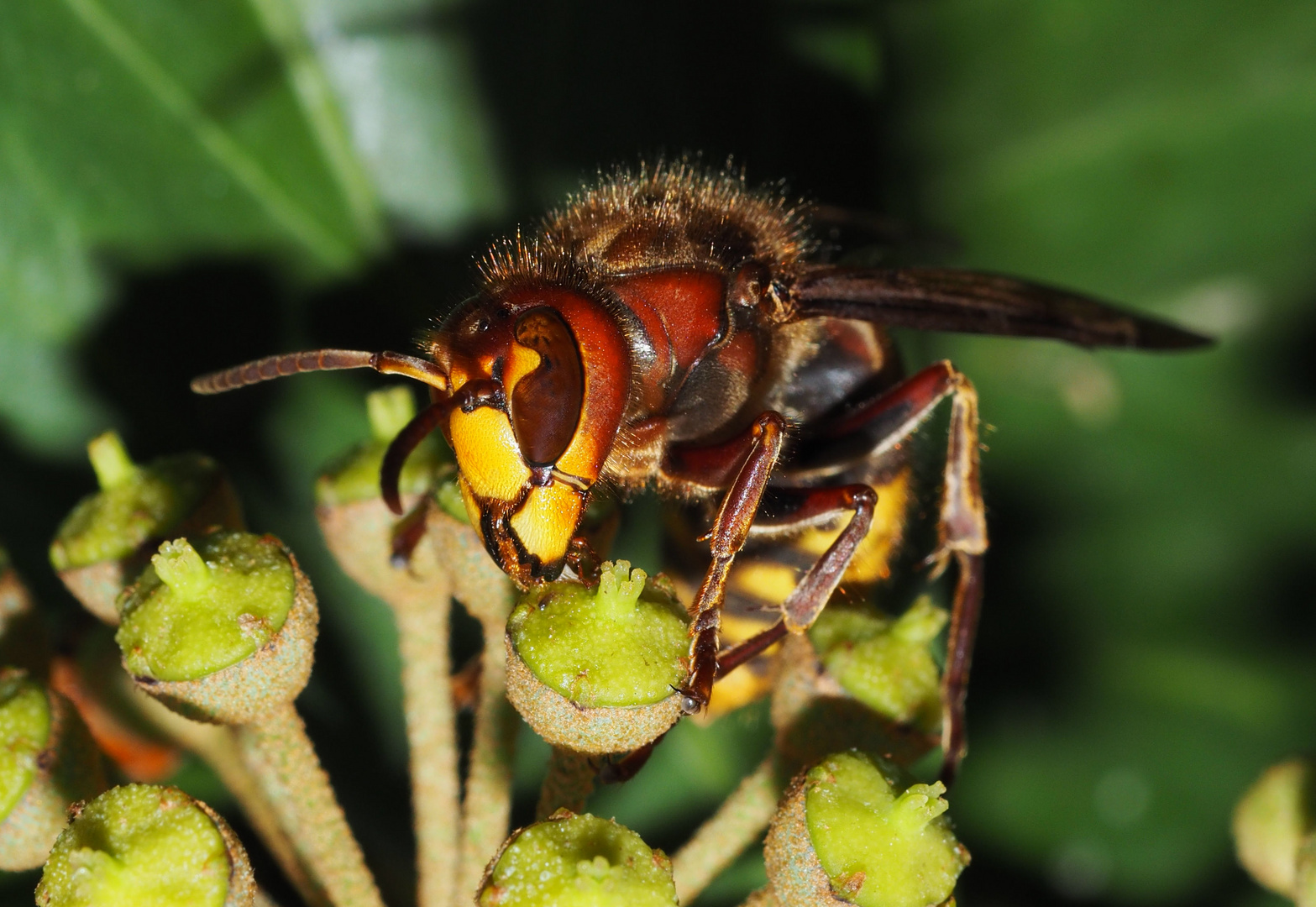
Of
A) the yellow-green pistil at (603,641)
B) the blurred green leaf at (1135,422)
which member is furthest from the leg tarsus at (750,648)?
the blurred green leaf at (1135,422)

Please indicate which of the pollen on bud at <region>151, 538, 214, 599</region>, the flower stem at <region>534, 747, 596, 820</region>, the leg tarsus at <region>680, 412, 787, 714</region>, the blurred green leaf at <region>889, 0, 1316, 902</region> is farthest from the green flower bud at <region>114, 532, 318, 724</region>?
the blurred green leaf at <region>889, 0, 1316, 902</region>

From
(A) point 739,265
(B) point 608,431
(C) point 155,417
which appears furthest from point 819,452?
(C) point 155,417

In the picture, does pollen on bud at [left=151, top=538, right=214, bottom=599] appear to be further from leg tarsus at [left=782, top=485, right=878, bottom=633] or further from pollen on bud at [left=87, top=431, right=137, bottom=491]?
leg tarsus at [left=782, top=485, right=878, bottom=633]

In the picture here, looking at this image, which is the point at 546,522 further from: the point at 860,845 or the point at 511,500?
the point at 860,845

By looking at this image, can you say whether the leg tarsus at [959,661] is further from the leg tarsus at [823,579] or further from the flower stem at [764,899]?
the flower stem at [764,899]

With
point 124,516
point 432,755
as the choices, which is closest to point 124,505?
point 124,516

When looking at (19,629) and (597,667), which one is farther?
(19,629)

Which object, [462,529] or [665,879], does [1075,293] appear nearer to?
[462,529]
